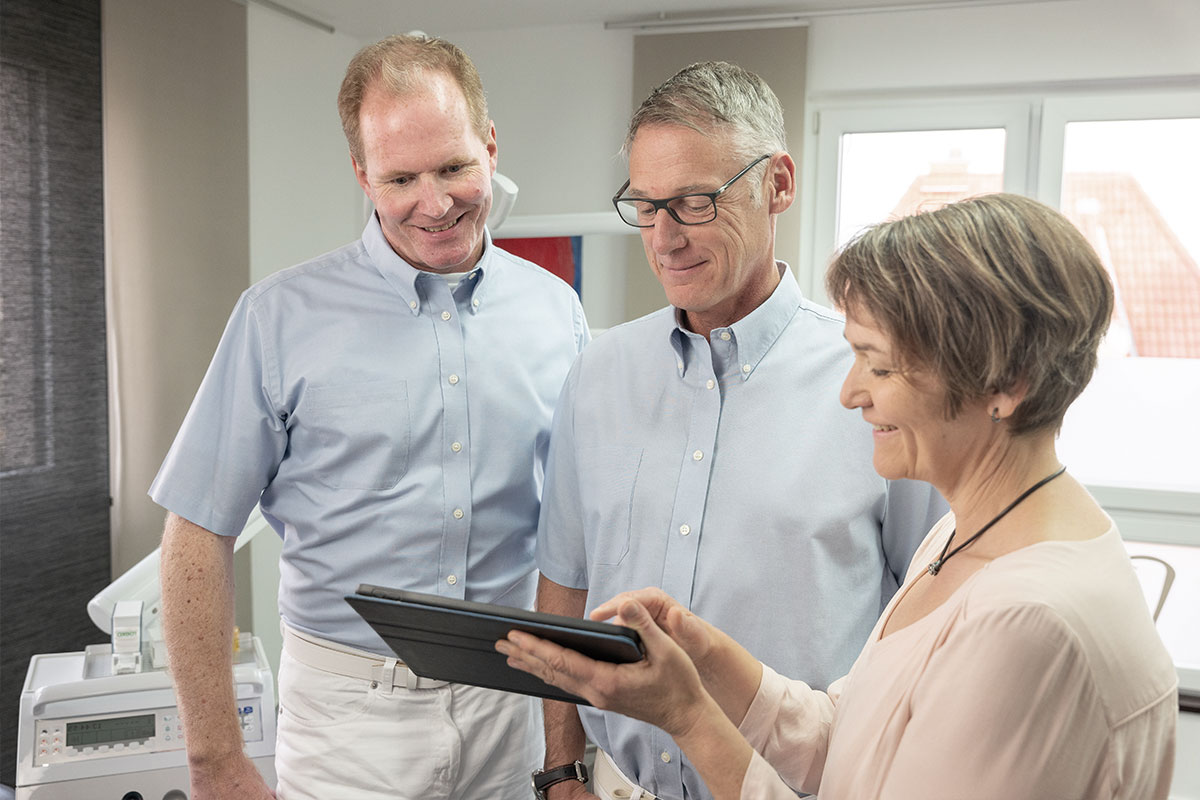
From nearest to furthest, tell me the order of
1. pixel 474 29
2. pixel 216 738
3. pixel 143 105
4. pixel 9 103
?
pixel 216 738 < pixel 9 103 < pixel 143 105 < pixel 474 29

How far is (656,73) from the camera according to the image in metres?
→ 4.18

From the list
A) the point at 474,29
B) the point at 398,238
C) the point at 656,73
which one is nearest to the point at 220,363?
the point at 398,238

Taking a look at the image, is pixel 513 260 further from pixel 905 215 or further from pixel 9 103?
pixel 9 103

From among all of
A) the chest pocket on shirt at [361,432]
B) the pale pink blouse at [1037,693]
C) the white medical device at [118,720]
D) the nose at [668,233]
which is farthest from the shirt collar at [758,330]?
the white medical device at [118,720]

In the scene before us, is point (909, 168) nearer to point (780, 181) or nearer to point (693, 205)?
point (780, 181)

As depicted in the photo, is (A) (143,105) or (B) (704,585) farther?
(A) (143,105)

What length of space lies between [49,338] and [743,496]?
2647 mm

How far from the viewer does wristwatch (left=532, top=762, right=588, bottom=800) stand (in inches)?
57.6

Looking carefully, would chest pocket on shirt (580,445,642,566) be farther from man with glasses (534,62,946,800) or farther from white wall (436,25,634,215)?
white wall (436,25,634,215)

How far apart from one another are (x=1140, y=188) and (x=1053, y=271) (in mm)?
3493

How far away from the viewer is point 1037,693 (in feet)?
2.52

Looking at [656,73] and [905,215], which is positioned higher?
[656,73]

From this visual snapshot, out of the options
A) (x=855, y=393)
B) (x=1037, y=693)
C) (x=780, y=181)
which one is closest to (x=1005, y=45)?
(x=780, y=181)

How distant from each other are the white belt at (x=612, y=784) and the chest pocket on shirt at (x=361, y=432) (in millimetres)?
519
